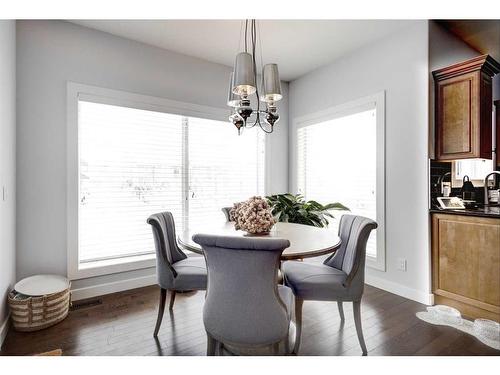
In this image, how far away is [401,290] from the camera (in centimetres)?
294

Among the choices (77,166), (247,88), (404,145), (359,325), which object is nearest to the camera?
(359,325)

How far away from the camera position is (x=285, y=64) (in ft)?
12.5

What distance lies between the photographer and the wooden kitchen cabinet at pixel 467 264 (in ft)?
7.57

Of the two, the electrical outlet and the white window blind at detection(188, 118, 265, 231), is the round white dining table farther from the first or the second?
the electrical outlet

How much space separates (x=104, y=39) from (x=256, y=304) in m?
3.10

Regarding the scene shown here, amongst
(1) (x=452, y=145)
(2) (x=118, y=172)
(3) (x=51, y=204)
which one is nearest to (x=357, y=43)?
(1) (x=452, y=145)

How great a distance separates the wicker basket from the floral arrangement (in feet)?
5.54

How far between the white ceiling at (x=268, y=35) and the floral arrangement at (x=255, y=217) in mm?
1903

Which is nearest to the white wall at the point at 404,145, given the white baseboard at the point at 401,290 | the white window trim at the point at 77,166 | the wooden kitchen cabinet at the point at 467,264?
the white baseboard at the point at 401,290

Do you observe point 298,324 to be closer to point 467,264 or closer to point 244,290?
point 244,290

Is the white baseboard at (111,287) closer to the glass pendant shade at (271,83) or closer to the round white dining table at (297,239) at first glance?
the round white dining table at (297,239)

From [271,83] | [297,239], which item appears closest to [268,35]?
[271,83]

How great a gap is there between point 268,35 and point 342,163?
5.88ft

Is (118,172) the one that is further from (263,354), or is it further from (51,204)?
(263,354)
